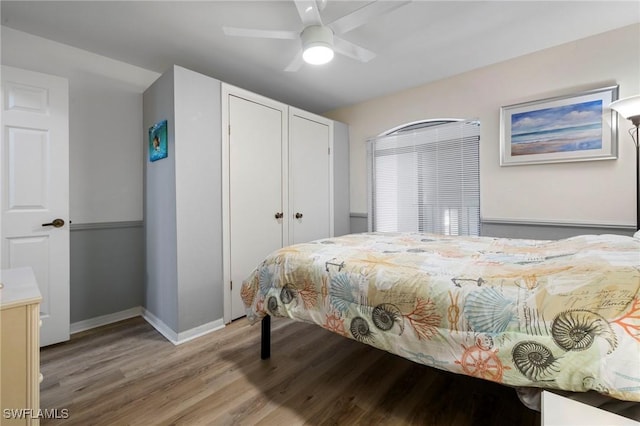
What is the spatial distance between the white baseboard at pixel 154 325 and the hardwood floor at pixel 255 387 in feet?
0.27

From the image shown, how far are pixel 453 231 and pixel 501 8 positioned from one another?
2.00 m

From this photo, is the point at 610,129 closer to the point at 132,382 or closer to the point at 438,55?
the point at 438,55

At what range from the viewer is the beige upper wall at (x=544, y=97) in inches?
84.7

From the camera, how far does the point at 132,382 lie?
168 cm

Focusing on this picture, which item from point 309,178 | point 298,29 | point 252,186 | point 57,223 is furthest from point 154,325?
point 298,29

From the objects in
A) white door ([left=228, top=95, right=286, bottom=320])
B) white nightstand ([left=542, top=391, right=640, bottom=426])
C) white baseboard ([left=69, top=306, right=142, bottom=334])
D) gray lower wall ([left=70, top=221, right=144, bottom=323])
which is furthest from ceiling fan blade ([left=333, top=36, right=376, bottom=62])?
white baseboard ([left=69, top=306, right=142, bottom=334])

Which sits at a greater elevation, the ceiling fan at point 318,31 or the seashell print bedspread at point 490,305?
the ceiling fan at point 318,31

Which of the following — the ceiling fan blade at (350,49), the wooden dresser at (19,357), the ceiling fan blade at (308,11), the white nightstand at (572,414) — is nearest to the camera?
the white nightstand at (572,414)

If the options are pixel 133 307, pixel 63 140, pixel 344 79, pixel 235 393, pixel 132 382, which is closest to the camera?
pixel 235 393

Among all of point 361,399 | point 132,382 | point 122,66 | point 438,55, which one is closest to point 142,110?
point 122,66

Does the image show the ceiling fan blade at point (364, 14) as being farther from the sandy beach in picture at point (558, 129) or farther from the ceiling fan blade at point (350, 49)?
the sandy beach in picture at point (558, 129)

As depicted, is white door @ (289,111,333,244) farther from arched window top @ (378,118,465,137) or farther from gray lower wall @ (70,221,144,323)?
gray lower wall @ (70,221,144,323)

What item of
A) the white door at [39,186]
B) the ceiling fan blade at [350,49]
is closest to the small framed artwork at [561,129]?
the ceiling fan blade at [350,49]

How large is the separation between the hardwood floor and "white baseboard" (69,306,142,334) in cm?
21
